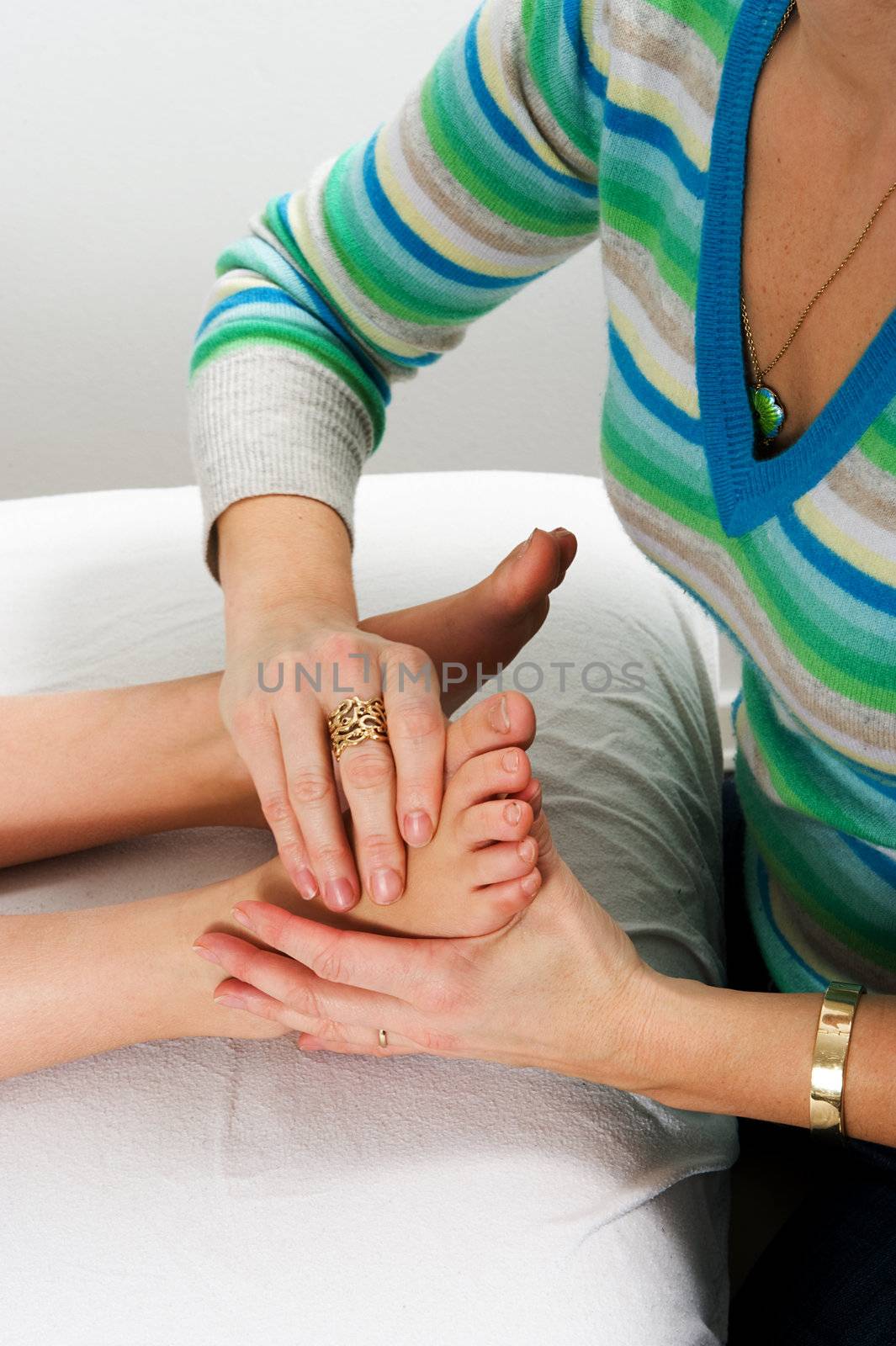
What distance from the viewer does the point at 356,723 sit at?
729 millimetres

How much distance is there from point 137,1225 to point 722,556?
48cm

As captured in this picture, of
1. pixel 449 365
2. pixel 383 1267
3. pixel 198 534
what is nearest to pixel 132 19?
pixel 449 365

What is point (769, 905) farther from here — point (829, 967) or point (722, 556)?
point (722, 556)

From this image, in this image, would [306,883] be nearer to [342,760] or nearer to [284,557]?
[342,760]

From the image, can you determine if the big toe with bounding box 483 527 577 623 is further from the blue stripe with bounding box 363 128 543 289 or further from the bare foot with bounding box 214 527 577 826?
the blue stripe with bounding box 363 128 543 289

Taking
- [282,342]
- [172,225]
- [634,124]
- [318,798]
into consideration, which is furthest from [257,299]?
[172,225]

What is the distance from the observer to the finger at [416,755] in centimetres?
70

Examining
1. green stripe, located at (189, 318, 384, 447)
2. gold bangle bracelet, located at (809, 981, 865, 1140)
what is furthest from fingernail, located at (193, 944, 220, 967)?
green stripe, located at (189, 318, 384, 447)

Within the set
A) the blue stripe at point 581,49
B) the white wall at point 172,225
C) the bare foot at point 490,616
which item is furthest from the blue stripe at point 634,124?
the white wall at point 172,225

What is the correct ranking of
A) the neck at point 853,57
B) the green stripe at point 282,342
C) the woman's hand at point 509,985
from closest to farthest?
the neck at point 853,57, the woman's hand at point 509,985, the green stripe at point 282,342

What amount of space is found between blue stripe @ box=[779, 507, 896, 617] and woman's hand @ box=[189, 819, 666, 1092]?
0.19 m

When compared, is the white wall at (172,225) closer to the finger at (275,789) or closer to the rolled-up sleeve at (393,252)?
the rolled-up sleeve at (393,252)

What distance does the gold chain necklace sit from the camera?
68cm

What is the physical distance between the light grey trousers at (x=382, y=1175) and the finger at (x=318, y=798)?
115 millimetres
